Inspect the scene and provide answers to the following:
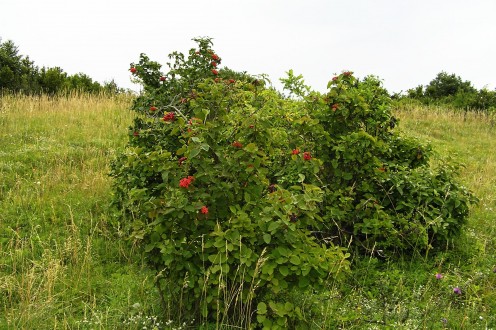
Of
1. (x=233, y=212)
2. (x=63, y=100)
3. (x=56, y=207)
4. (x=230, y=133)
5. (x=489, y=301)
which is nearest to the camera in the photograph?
(x=233, y=212)

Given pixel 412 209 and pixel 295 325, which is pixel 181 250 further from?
pixel 412 209

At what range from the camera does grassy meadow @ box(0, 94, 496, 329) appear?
3.22 meters

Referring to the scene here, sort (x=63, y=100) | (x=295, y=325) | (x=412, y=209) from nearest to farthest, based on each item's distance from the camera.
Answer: (x=295, y=325) → (x=412, y=209) → (x=63, y=100)

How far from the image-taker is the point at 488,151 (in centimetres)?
1189

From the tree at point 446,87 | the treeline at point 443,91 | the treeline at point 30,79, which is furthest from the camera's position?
the tree at point 446,87

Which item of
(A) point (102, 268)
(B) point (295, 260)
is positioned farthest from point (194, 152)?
(A) point (102, 268)

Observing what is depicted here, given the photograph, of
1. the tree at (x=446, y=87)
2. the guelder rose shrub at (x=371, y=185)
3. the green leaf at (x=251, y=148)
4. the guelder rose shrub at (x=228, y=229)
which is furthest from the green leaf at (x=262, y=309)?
the tree at (x=446, y=87)

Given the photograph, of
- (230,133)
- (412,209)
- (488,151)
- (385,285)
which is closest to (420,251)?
(412,209)

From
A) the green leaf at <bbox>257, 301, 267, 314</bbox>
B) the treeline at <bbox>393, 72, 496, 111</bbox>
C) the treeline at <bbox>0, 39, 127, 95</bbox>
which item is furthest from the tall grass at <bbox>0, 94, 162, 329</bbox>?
the treeline at <bbox>393, 72, 496, 111</bbox>

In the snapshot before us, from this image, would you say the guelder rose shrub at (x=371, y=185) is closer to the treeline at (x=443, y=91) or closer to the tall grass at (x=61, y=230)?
the tall grass at (x=61, y=230)

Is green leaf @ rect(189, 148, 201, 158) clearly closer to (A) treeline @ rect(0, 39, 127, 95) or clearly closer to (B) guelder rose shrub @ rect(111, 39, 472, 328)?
(B) guelder rose shrub @ rect(111, 39, 472, 328)

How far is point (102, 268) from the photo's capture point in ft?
13.9

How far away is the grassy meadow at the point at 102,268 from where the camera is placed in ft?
10.6

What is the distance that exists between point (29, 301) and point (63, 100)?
30.0ft
